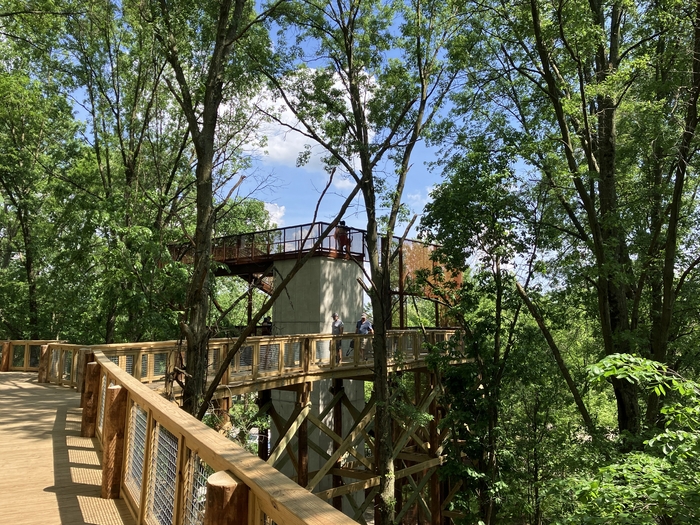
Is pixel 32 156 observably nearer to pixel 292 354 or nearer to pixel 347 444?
pixel 292 354

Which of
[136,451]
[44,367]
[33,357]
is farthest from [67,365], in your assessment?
[136,451]

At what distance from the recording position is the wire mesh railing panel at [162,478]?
101 inches

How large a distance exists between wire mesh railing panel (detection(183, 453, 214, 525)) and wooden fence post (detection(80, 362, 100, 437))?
13.0 feet

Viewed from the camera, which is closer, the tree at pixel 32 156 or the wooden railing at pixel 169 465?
the wooden railing at pixel 169 465

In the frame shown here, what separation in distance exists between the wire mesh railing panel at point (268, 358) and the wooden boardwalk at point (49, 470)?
361 centimetres

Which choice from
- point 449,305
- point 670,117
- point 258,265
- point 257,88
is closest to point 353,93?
point 257,88

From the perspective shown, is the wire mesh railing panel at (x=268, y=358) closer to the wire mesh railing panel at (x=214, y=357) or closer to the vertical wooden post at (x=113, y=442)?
the wire mesh railing panel at (x=214, y=357)

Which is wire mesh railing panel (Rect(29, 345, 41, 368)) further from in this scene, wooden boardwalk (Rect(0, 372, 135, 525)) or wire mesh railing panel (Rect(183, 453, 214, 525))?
wire mesh railing panel (Rect(183, 453, 214, 525))

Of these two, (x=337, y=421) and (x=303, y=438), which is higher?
(x=303, y=438)

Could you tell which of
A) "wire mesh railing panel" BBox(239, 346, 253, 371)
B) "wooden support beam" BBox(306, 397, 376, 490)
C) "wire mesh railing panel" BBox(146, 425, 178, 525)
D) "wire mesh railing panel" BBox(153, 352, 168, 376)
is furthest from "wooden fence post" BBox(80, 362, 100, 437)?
"wooden support beam" BBox(306, 397, 376, 490)

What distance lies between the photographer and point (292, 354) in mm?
11133

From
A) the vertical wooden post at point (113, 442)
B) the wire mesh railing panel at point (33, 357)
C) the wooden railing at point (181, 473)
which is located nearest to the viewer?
the wooden railing at point (181, 473)

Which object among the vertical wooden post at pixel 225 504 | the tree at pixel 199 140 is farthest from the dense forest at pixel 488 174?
the vertical wooden post at pixel 225 504

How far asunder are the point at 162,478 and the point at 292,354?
8.48 metres
